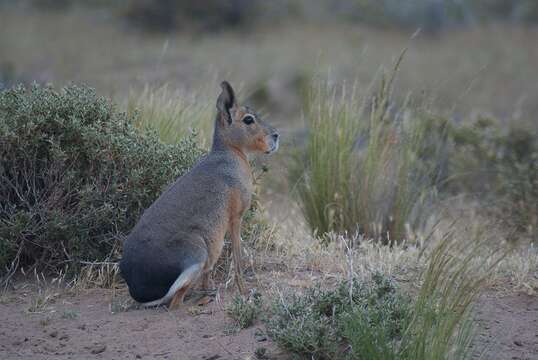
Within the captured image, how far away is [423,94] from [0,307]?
4.12 meters

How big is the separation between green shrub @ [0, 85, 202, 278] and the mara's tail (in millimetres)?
947

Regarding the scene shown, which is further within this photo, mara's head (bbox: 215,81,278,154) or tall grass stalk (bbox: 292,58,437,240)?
tall grass stalk (bbox: 292,58,437,240)

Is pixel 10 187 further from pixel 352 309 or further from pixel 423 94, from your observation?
pixel 423 94

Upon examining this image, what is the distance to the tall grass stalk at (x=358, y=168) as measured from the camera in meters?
7.85

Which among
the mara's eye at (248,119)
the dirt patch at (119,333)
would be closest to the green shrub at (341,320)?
the dirt patch at (119,333)

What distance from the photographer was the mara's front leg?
586 cm

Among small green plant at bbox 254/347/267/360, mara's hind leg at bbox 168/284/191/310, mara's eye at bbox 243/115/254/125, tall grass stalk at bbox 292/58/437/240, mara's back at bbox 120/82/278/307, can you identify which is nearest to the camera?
small green plant at bbox 254/347/267/360

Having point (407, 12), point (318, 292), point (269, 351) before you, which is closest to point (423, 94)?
point (318, 292)

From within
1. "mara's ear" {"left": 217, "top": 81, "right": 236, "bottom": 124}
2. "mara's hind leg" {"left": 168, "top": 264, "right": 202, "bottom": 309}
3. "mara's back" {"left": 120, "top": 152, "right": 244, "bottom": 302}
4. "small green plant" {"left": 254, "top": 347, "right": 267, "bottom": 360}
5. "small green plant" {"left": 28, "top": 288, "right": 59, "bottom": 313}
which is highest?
"mara's ear" {"left": 217, "top": 81, "right": 236, "bottom": 124}

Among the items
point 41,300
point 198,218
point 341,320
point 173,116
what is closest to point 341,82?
point 173,116

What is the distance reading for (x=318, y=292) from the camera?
5492 mm

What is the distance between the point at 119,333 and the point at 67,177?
1.40 meters

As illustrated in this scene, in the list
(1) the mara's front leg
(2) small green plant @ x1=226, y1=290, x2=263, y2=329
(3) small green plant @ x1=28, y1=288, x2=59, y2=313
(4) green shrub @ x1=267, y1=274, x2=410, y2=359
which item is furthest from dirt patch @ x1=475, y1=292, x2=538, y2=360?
(3) small green plant @ x1=28, y1=288, x2=59, y2=313

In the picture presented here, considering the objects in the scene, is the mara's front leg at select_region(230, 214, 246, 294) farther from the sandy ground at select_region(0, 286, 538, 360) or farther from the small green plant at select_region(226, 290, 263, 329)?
the small green plant at select_region(226, 290, 263, 329)
